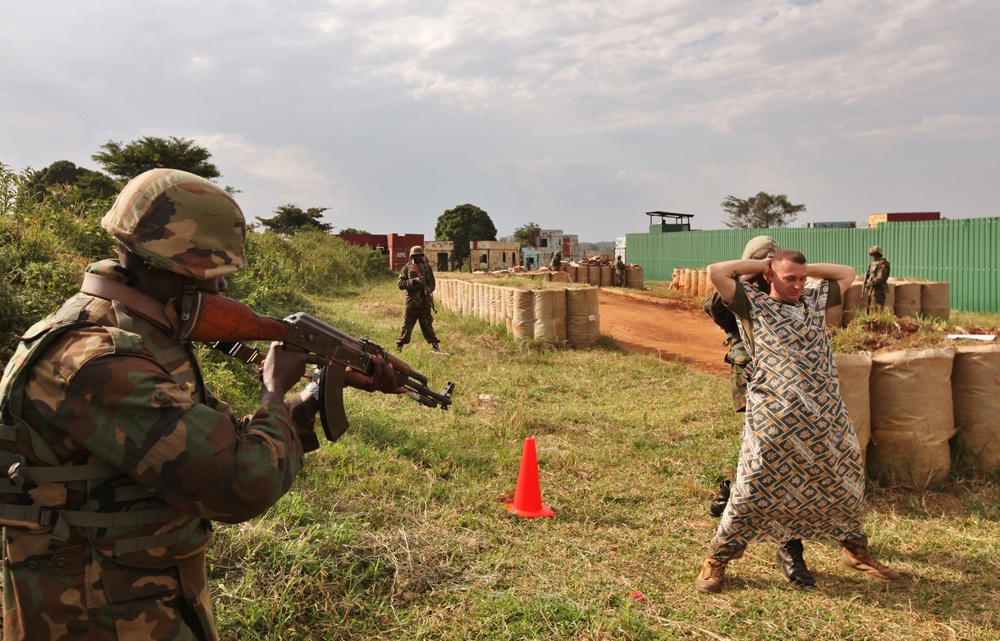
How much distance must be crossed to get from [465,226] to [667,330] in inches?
1525

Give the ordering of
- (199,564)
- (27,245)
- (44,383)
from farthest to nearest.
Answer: (27,245) < (199,564) < (44,383)

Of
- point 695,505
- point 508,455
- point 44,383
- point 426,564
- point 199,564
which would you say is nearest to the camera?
point 44,383

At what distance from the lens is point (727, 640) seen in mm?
3057

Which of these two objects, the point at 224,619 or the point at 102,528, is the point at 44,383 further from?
the point at 224,619

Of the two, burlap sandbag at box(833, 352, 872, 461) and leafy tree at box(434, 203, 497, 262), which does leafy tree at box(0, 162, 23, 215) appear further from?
leafy tree at box(434, 203, 497, 262)

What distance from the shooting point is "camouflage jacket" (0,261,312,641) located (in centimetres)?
144

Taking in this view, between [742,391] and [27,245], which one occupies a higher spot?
[27,245]

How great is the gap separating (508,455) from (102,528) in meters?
4.19

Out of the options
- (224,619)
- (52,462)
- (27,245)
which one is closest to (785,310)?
(224,619)

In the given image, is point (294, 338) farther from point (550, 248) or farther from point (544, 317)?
point (550, 248)

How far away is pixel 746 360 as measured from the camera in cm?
430

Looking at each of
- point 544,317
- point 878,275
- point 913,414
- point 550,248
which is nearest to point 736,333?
point 913,414

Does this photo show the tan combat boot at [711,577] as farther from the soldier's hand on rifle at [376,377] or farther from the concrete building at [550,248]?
the concrete building at [550,248]

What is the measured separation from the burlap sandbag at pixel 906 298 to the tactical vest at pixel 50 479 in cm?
1390
